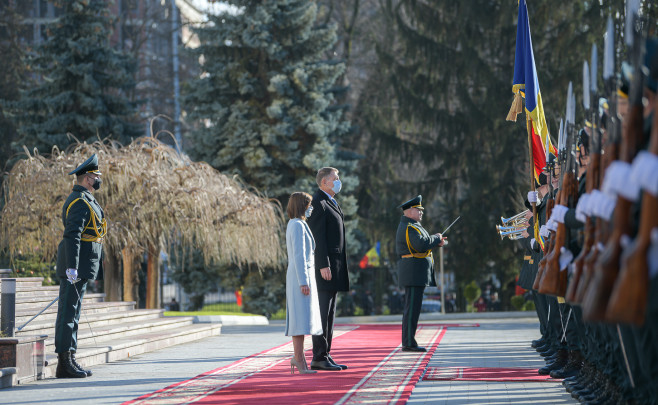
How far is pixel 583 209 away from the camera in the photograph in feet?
17.4

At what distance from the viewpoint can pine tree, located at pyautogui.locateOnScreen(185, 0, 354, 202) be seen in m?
→ 26.4

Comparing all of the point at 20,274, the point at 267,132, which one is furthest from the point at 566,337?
the point at 267,132

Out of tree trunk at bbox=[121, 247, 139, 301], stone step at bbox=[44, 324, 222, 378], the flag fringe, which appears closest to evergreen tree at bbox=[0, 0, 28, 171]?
tree trunk at bbox=[121, 247, 139, 301]

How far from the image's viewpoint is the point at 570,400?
733 cm

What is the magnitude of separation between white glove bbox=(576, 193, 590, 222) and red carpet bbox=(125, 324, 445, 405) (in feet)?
8.04

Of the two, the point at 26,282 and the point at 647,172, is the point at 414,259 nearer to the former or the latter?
the point at 26,282

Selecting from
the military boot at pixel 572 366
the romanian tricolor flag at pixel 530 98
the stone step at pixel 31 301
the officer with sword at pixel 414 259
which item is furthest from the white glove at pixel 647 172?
the stone step at pixel 31 301

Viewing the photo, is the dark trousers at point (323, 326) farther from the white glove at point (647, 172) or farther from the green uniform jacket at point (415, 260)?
the white glove at point (647, 172)

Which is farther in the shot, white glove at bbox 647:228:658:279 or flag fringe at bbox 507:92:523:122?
flag fringe at bbox 507:92:523:122

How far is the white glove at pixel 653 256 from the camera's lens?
3.92m

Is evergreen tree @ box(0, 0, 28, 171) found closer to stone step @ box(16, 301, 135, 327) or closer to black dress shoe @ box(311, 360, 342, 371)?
stone step @ box(16, 301, 135, 327)

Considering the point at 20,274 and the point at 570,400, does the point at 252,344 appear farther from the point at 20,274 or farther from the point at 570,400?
the point at 20,274

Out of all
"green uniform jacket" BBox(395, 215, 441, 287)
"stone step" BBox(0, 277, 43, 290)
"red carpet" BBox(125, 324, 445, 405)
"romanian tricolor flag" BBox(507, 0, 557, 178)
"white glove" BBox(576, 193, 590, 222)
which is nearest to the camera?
"white glove" BBox(576, 193, 590, 222)

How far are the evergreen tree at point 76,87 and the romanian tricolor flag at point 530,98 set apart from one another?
14391 mm
